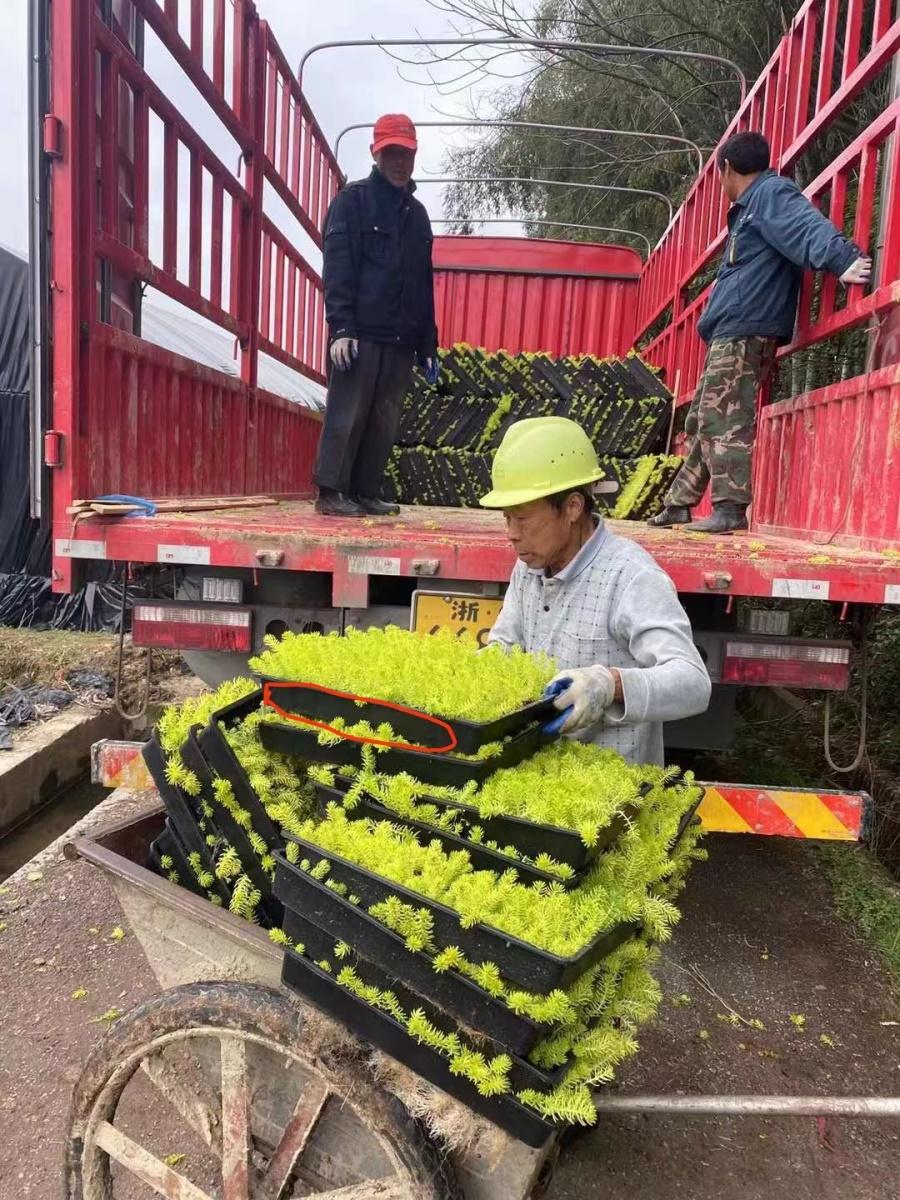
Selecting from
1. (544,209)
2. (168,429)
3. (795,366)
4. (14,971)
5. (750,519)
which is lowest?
(14,971)

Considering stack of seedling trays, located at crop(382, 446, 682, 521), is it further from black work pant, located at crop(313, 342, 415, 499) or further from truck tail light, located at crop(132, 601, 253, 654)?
truck tail light, located at crop(132, 601, 253, 654)

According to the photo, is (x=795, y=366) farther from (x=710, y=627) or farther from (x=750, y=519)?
(x=710, y=627)

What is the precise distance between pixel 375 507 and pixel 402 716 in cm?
306

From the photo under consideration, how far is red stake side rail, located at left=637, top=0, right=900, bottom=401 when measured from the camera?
300 cm

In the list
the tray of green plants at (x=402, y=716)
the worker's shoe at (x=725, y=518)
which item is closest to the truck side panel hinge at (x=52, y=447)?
the tray of green plants at (x=402, y=716)

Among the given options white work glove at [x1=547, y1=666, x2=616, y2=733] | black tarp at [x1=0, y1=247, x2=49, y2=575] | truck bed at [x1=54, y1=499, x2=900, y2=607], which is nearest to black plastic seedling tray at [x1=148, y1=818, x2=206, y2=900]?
white work glove at [x1=547, y1=666, x2=616, y2=733]

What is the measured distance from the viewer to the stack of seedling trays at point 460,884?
1.14 meters

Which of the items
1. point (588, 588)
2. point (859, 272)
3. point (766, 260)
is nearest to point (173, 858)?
point (588, 588)

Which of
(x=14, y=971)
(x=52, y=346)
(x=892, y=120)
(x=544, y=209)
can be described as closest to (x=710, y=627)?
(x=892, y=120)

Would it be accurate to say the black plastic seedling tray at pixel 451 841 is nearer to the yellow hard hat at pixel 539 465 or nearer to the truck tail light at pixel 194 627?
the yellow hard hat at pixel 539 465

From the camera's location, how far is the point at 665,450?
238 inches

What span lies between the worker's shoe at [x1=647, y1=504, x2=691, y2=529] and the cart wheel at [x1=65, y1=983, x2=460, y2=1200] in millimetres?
3336

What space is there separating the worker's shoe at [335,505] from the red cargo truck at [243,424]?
0.80ft

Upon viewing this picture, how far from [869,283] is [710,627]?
1406 millimetres
